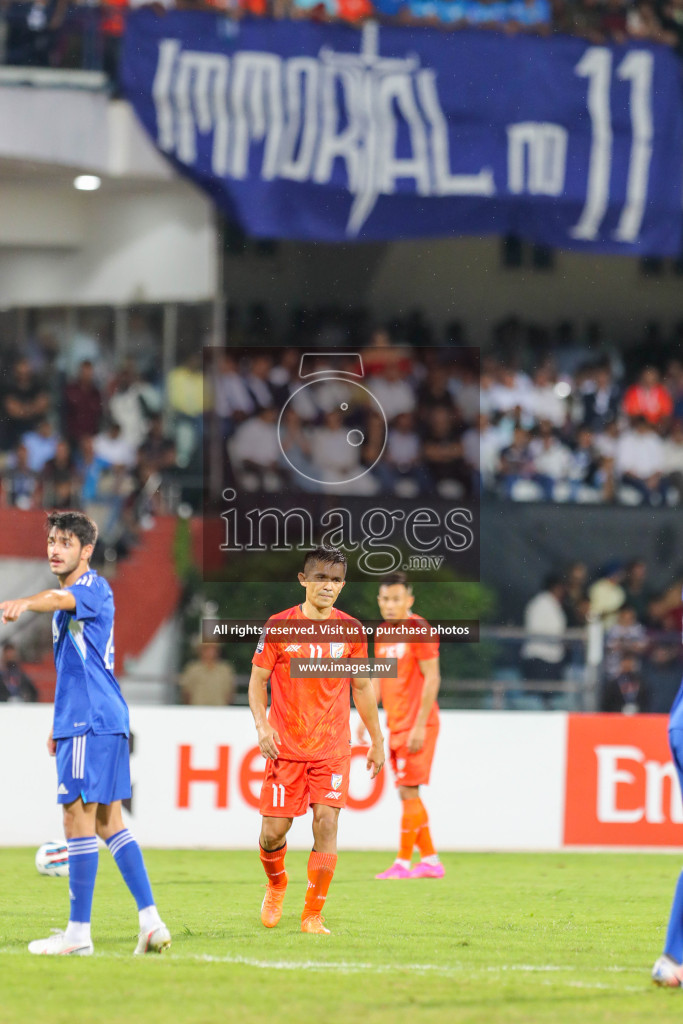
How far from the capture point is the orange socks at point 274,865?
25.3ft

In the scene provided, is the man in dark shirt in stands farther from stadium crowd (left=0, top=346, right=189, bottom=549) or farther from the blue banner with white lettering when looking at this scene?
the blue banner with white lettering

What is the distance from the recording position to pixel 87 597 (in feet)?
21.8

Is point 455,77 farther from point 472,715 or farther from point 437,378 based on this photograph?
point 472,715

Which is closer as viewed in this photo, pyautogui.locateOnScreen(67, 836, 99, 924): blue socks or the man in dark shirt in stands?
pyautogui.locateOnScreen(67, 836, 99, 924): blue socks

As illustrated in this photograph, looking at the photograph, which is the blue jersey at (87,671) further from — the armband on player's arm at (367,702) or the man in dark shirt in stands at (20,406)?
the man in dark shirt in stands at (20,406)

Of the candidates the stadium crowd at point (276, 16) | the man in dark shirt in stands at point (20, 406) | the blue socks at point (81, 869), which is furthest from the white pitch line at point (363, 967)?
the stadium crowd at point (276, 16)

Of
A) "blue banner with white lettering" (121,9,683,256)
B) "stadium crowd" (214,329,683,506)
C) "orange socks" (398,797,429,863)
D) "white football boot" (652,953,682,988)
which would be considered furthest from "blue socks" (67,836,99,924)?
"blue banner with white lettering" (121,9,683,256)

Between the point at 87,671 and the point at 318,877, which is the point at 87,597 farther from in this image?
the point at 318,877

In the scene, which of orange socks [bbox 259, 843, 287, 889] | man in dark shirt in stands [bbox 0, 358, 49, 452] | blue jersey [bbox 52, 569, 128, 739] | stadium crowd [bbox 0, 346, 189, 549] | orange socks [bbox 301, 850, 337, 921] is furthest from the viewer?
man in dark shirt in stands [bbox 0, 358, 49, 452]

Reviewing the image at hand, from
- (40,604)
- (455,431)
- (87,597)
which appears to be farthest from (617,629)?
(40,604)

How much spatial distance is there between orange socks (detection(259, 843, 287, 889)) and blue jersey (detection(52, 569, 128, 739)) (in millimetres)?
1274

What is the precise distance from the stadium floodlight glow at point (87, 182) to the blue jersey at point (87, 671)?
44.3 ft

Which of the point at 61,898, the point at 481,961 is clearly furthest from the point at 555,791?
the point at 481,961

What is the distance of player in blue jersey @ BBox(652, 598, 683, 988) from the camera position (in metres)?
5.99
